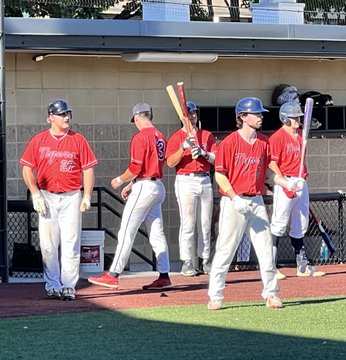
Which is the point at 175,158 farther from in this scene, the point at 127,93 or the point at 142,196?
the point at 127,93

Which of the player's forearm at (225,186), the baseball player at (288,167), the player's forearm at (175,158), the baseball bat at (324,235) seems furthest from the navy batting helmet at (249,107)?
the baseball bat at (324,235)

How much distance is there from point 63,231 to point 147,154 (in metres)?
1.41

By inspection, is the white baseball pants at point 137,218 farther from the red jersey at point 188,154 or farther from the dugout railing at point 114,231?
the dugout railing at point 114,231

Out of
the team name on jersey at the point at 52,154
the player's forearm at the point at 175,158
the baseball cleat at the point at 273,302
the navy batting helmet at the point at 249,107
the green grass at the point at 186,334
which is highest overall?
the navy batting helmet at the point at 249,107

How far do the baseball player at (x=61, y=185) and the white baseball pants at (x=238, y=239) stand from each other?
5.29 ft

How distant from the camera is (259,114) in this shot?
10188 mm

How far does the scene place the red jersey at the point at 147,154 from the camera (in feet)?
38.1

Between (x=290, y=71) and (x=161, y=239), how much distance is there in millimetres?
5346

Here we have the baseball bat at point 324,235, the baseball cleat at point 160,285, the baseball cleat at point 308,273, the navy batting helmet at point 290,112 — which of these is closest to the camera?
the baseball cleat at point 160,285

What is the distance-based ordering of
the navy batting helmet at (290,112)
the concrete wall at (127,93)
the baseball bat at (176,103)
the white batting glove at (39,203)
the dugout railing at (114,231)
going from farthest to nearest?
the concrete wall at (127,93), the dugout railing at (114,231), the navy batting helmet at (290,112), the baseball bat at (176,103), the white batting glove at (39,203)

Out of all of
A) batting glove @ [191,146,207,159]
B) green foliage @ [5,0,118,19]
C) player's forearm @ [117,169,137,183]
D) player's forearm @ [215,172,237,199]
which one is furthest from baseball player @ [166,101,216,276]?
green foliage @ [5,0,118,19]

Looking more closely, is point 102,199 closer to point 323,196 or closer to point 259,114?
point 323,196

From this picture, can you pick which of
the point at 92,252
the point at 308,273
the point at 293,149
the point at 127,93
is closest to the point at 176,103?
the point at 293,149

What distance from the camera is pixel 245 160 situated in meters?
10.1
